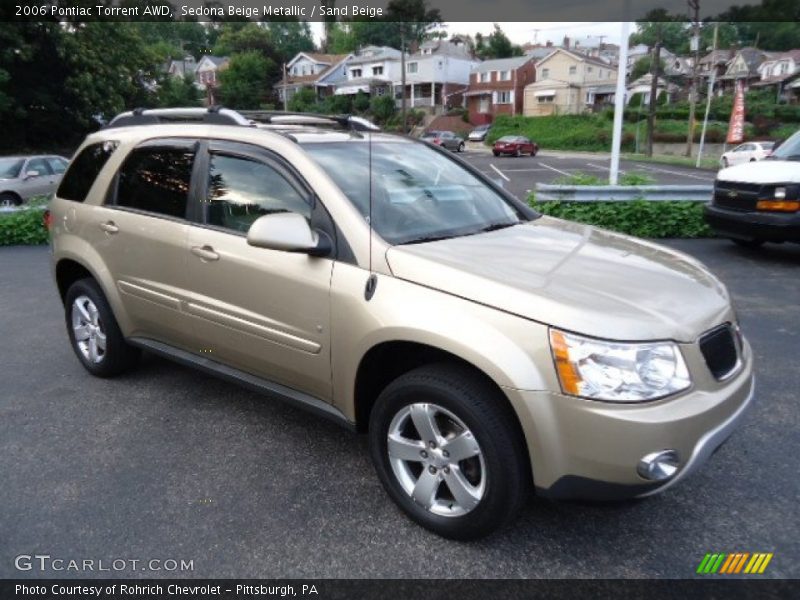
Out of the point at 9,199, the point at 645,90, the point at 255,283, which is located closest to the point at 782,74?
the point at 645,90

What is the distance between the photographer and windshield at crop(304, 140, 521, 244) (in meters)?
3.03

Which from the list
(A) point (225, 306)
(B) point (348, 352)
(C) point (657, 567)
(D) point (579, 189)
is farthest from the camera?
(D) point (579, 189)

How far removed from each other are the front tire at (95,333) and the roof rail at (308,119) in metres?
1.65

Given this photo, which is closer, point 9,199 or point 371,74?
point 9,199

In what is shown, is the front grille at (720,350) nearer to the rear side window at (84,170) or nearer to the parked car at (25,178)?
the rear side window at (84,170)

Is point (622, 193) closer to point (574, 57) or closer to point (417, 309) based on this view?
point (417, 309)

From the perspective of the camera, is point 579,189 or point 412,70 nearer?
point 579,189

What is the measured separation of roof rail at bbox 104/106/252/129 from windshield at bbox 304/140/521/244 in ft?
2.15

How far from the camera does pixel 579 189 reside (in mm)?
8719

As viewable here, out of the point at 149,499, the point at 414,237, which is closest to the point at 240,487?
the point at 149,499

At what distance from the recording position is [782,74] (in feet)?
224

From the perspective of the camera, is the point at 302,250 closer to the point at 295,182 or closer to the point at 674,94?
the point at 295,182

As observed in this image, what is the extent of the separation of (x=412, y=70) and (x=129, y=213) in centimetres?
6662

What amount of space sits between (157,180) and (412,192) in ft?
5.49
